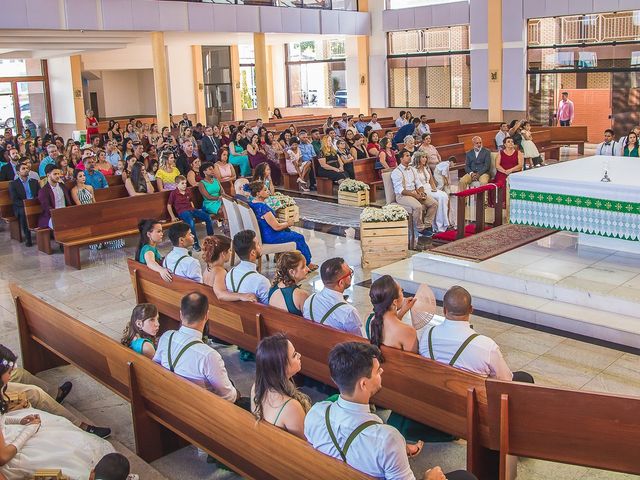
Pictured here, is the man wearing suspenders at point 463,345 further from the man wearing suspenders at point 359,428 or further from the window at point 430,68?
the window at point 430,68

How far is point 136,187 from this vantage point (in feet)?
37.1

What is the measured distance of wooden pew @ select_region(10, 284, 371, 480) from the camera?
11.6ft

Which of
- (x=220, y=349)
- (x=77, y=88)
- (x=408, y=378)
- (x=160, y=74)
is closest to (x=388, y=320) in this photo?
(x=408, y=378)

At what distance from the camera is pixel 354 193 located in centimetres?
1255

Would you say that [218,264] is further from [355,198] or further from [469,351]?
[355,198]

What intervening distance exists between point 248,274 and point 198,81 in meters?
22.8

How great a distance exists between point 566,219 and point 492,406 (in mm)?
4630

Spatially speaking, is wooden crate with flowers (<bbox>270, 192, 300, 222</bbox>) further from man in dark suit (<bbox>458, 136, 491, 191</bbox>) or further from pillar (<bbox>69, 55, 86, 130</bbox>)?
pillar (<bbox>69, 55, 86, 130</bbox>)

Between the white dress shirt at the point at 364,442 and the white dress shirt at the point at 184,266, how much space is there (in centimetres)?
337

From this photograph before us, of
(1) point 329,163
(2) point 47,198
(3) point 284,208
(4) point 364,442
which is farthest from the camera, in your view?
(1) point 329,163

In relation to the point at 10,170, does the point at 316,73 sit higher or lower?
higher

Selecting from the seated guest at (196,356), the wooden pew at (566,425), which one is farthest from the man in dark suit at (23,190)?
the wooden pew at (566,425)

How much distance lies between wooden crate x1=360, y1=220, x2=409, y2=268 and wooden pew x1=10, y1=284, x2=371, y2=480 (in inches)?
159

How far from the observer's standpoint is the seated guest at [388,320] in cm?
452
